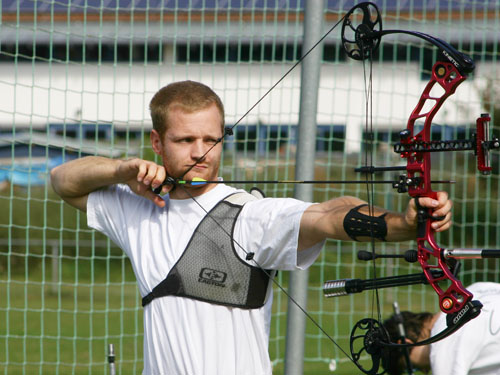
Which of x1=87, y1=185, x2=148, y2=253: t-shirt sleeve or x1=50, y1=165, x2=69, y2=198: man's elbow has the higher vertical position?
x1=50, y1=165, x2=69, y2=198: man's elbow

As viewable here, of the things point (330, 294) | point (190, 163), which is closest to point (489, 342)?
point (330, 294)

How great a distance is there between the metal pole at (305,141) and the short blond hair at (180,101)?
985mm

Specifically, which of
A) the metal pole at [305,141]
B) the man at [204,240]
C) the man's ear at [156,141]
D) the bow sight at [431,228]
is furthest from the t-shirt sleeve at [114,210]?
the metal pole at [305,141]

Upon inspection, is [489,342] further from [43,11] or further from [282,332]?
[282,332]

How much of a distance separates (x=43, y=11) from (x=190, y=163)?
2.85 metres

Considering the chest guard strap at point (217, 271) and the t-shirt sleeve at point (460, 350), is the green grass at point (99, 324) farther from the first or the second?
the chest guard strap at point (217, 271)

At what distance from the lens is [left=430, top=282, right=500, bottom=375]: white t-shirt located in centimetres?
285

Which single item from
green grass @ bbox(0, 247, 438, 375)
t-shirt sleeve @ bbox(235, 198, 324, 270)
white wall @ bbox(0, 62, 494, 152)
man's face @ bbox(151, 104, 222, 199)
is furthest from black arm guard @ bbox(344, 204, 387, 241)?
green grass @ bbox(0, 247, 438, 375)

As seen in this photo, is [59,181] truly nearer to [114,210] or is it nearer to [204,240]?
[114,210]

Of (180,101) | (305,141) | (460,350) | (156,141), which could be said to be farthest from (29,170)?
(460,350)

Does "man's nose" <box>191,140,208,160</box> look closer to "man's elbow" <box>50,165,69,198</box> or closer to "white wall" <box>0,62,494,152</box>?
"man's elbow" <box>50,165,69,198</box>

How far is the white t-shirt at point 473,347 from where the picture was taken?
112 inches

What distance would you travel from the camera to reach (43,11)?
4.85 m

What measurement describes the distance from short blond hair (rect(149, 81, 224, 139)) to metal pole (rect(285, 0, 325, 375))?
3.23 feet
